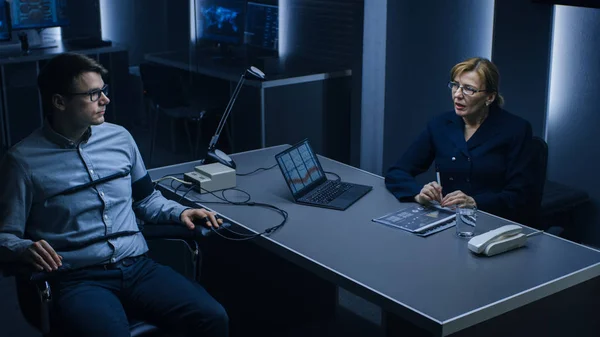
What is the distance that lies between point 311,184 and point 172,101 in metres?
2.10

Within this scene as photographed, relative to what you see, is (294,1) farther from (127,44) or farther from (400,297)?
(400,297)

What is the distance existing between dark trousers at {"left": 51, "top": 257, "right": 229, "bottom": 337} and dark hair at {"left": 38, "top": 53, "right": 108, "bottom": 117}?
1.89 feet

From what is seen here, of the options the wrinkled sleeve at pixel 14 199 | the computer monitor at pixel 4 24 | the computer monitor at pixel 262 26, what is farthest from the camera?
the computer monitor at pixel 262 26

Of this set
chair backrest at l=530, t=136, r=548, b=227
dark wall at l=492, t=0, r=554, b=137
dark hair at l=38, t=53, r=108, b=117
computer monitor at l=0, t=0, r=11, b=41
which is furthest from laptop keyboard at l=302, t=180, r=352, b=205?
computer monitor at l=0, t=0, r=11, b=41

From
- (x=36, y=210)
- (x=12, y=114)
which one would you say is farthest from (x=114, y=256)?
(x=12, y=114)

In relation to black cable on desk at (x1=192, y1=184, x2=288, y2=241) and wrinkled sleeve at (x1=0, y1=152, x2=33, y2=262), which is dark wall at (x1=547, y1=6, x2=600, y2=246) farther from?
wrinkled sleeve at (x1=0, y1=152, x2=33, y2=262)

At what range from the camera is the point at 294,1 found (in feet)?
17.6

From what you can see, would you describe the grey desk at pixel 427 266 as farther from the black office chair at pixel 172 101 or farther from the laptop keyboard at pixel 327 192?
the black office chair at pixel 172 101

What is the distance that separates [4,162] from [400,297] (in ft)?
4.32

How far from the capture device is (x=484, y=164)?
10.4 feet

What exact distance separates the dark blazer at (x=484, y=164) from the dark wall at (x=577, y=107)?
1.18 m

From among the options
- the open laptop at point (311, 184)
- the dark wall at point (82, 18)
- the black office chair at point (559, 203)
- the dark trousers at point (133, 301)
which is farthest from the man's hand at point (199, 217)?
the dark wall at point (82, 18)

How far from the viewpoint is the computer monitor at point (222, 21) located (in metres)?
5.23

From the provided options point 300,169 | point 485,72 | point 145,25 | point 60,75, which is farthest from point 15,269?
point 145,25
